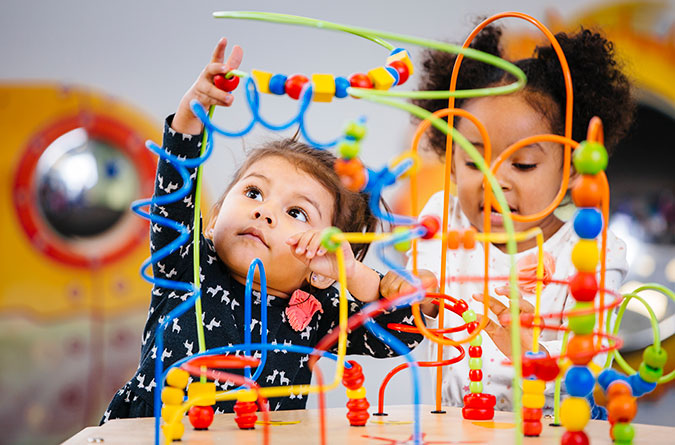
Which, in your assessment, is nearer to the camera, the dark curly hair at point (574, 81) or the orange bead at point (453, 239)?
the orange bead at point (453, 239)

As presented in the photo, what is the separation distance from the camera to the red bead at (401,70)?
2.19 ft

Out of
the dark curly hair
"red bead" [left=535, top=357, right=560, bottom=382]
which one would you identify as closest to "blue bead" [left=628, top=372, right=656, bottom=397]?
"red bead" [left=535, top=357, right=560, bottom=382]

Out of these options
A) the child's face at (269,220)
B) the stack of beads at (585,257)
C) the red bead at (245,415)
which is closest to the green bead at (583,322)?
the stack of beads at (585,257)

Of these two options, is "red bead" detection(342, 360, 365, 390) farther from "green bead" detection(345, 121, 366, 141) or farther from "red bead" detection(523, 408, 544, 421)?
"green bead" detection(345, 121, 366, 141)

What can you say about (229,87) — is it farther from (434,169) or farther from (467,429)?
(434,169)

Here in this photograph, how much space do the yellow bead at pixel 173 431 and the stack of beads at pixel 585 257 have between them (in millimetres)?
316

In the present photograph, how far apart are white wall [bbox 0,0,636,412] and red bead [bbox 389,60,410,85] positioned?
1.39 metres

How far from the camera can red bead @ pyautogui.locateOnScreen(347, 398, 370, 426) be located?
0.73 m

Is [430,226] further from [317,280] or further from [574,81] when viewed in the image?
[574,81]

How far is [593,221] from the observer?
0.50 m

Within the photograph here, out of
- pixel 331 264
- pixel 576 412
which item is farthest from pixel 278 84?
pixel 576 412

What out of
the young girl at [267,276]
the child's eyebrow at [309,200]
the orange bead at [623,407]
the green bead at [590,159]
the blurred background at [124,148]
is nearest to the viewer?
the green bead at [590,159]

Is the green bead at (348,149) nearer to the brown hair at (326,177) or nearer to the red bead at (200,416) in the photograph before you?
the red bead at (200,416)

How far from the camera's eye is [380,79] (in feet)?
2.09
